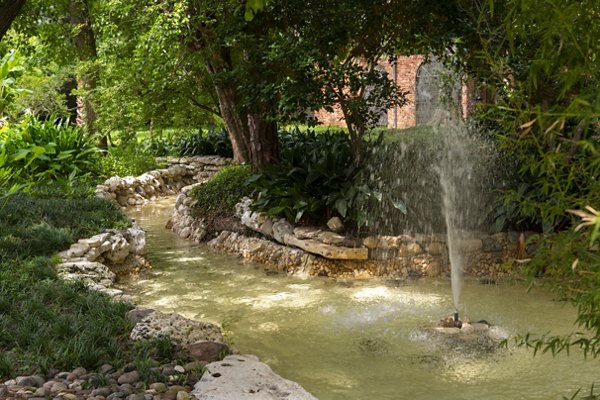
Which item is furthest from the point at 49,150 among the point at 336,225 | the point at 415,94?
the point at 415,94

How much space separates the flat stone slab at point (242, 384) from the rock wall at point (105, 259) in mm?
1720

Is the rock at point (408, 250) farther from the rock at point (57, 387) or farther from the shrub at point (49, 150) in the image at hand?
the shrub at point (49, 150)

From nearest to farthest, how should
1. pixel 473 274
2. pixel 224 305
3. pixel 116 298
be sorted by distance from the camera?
pixel 116 298 < pixel 224 305 < pixel 473 274

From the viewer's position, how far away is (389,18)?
7672 mm

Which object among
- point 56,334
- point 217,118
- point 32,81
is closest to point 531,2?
point 56,334

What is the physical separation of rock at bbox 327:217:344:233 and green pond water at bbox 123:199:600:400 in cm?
72

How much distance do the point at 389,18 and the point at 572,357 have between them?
4.42 metres

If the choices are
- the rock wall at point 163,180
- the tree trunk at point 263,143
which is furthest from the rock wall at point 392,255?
the rock wall at point 163,180

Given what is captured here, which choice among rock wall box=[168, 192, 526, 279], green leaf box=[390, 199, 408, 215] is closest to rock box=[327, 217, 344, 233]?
rock wall box=[168, 192, 526, 279]

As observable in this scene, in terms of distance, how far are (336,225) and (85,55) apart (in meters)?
8.38

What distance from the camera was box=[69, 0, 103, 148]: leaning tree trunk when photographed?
41.4 ft

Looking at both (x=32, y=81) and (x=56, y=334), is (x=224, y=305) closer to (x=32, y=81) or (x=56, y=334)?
(x=56, y=334)

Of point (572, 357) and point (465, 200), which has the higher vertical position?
point (465, 200)

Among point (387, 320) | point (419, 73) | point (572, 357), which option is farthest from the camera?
point (419, 73)
